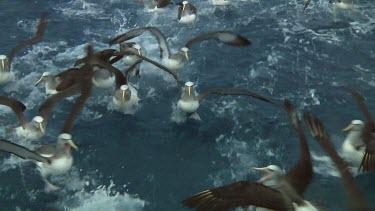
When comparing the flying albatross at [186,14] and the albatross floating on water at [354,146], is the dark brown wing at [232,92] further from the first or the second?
the flying albatross at [186,14]

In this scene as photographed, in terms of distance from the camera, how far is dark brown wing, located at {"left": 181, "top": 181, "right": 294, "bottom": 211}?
9852 mm

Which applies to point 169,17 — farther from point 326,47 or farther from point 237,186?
point 237,186

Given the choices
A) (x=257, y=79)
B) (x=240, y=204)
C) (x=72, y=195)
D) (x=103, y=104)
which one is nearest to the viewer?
(x=240, y=204)

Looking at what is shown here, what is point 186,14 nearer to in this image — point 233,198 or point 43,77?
point 43,77

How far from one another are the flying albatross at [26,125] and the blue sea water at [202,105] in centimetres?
51

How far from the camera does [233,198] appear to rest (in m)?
9.88

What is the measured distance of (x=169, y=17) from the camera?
71.5 ft

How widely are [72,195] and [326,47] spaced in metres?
10.6

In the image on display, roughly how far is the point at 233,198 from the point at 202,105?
659 centimetres

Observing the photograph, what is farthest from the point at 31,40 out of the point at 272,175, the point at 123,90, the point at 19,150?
the point at 272,175

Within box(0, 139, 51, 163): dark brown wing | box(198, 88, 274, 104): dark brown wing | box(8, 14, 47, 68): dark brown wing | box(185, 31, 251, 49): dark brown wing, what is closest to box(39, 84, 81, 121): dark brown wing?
box(0, 139, 51, 163): dark brown wing

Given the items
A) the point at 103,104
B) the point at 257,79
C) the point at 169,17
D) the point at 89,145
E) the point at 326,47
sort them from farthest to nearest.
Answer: the point at 169,17 → the point at 326,47 → the point at 257,79 → the point at 103,104 → the point at 89,145

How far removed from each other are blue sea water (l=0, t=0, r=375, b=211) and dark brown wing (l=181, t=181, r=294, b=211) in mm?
2847

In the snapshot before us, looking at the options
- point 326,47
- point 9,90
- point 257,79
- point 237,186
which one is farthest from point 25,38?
point 237,186
